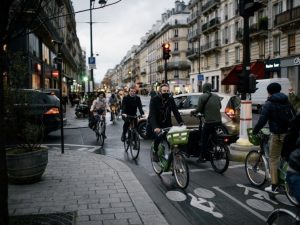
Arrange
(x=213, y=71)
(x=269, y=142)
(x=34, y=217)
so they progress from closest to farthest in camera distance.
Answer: (x=34, y=217) < (x=269, y=142) < (x=213, y=71)

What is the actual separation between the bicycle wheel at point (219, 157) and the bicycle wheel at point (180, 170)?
51.2 inches

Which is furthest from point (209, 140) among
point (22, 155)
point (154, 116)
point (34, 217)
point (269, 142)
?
point (34, 217)

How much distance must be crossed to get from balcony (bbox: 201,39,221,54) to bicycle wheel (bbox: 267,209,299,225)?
4885cm

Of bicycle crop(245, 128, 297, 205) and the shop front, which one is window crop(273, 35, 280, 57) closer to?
the shop front

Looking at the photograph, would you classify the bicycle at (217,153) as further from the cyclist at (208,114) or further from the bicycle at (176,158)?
the bicycle at (176,158)

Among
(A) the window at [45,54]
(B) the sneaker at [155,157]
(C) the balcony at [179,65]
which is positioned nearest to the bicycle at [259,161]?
(B) the sneaker at [155,157]

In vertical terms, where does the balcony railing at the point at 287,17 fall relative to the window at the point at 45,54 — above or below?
above

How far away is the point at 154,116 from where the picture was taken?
7246 millimetres

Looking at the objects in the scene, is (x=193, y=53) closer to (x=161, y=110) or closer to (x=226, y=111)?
(x=226, y=111)

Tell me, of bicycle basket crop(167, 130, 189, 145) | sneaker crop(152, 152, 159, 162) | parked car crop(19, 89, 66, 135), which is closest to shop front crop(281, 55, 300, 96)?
parked car crop(19, 89, 66, 135)

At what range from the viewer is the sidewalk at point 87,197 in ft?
16.1

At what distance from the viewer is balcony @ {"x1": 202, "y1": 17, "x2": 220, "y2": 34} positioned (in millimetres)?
51812

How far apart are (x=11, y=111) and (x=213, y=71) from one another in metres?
48.7

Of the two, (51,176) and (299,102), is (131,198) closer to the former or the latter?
(51,176)
